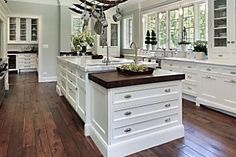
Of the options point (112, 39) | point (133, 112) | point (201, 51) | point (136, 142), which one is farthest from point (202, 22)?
point (112, 39)

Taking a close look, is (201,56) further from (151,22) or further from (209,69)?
(151,22)

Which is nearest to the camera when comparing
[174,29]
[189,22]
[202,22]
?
[202,22]

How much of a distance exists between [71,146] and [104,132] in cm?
53

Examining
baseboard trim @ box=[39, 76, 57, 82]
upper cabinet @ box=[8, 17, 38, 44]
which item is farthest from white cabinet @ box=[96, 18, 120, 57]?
upper cabinet @ box=[8, 17, 38, 44]

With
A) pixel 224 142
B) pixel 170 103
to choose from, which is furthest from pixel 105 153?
pixel 224 142

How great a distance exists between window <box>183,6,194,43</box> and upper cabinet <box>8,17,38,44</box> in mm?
7115

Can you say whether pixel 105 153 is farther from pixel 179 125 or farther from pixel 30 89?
pixel 30 89

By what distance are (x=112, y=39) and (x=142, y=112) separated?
22.7ft

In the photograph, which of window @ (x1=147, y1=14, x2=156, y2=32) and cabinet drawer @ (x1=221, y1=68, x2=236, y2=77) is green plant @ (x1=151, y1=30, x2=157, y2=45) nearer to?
window @ (x1=147, y1=14, x2=156, y2=32)

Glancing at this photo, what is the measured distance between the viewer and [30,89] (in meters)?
6.63

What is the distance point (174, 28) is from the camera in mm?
6512

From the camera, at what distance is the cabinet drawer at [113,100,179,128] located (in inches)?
99.0

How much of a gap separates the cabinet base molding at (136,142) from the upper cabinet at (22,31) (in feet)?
28.6

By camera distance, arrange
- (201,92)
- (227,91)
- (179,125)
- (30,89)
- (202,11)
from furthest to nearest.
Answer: (30,89), (202,11), (201,92), (227,91), (179,125)
